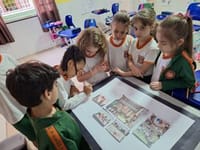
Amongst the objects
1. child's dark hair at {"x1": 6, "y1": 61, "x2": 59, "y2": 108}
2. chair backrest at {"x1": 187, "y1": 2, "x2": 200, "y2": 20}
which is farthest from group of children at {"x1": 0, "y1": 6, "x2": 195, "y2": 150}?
chair backrest at {"x1": 187, "y1": 2, "x2": 200, "y2": 20}

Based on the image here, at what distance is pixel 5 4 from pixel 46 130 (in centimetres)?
338

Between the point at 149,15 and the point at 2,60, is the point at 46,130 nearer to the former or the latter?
the point at 2,60

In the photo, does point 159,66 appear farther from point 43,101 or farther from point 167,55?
point 43,101

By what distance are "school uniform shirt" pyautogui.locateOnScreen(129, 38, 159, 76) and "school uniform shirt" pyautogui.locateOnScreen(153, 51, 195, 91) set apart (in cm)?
17

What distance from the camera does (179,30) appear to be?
0.85 m

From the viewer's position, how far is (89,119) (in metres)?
0.75

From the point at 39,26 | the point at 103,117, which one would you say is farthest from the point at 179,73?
the point at 39,26

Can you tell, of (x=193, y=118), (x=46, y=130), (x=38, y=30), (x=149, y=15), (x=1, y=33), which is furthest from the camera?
(x=38, y=30)

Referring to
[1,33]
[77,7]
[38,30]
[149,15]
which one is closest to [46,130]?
[149,15]

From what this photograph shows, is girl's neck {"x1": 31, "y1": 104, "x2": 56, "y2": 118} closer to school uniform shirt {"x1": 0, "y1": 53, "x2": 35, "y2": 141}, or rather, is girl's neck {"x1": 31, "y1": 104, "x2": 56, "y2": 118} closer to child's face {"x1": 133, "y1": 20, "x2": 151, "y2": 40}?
school uniform shirt {"x1": 0, "y1": 53, "x2": 35, "y2": 141}

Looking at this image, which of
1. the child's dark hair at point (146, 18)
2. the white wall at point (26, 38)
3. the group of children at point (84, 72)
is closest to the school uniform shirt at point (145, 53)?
the group of children at point (84, 72)

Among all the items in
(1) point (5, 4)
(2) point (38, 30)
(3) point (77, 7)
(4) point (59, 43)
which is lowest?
(4) point (59, 43)

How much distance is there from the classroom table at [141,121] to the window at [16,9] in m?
2.91

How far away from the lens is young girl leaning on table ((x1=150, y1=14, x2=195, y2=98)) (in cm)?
84
